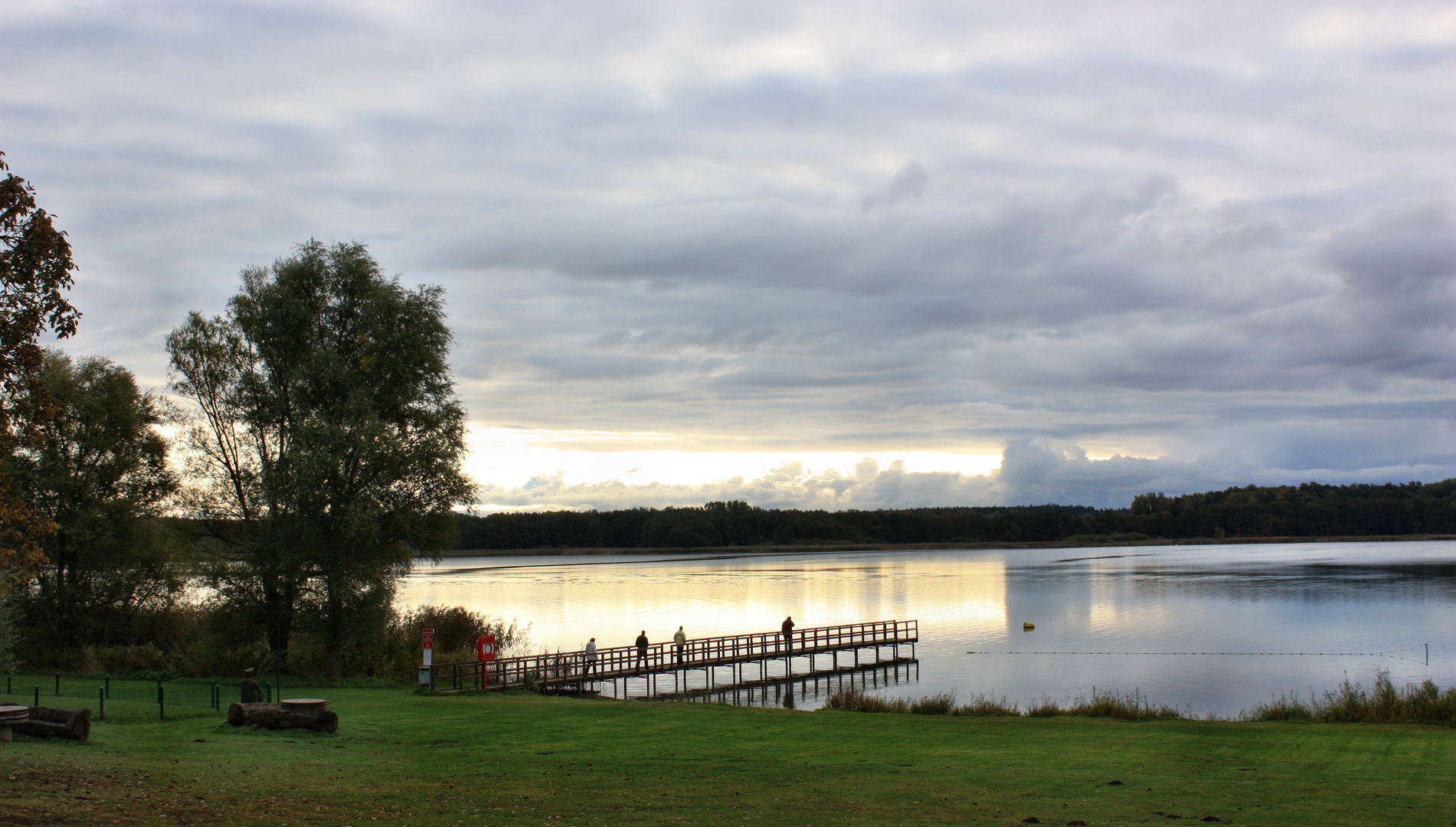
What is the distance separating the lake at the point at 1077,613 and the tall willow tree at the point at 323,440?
12468 millimetres

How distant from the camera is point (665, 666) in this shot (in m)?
39.7

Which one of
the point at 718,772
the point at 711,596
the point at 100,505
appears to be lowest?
the point at 711,596

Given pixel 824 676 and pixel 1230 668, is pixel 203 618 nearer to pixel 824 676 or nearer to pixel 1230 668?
pixel 824 676

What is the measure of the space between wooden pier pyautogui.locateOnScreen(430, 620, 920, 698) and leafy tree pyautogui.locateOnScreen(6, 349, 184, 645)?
1807 centimetres

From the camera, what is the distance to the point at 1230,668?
41.0 m

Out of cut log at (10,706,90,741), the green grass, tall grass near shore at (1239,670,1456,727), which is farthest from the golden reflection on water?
cut log at (10,706,90,741)

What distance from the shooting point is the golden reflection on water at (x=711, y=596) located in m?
63.1

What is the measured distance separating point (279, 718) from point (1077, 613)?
5806 cm

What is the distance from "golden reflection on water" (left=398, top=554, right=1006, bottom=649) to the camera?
63125 mm

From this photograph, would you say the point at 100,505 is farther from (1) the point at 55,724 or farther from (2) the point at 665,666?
(1) the point at 55,724

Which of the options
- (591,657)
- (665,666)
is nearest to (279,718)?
(591,657)

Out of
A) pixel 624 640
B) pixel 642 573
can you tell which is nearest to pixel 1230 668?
pixel 624 640

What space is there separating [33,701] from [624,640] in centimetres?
3418

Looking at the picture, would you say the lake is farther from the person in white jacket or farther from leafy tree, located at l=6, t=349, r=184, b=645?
leafy tree, located at l=6, t=349, r=184, b=645
